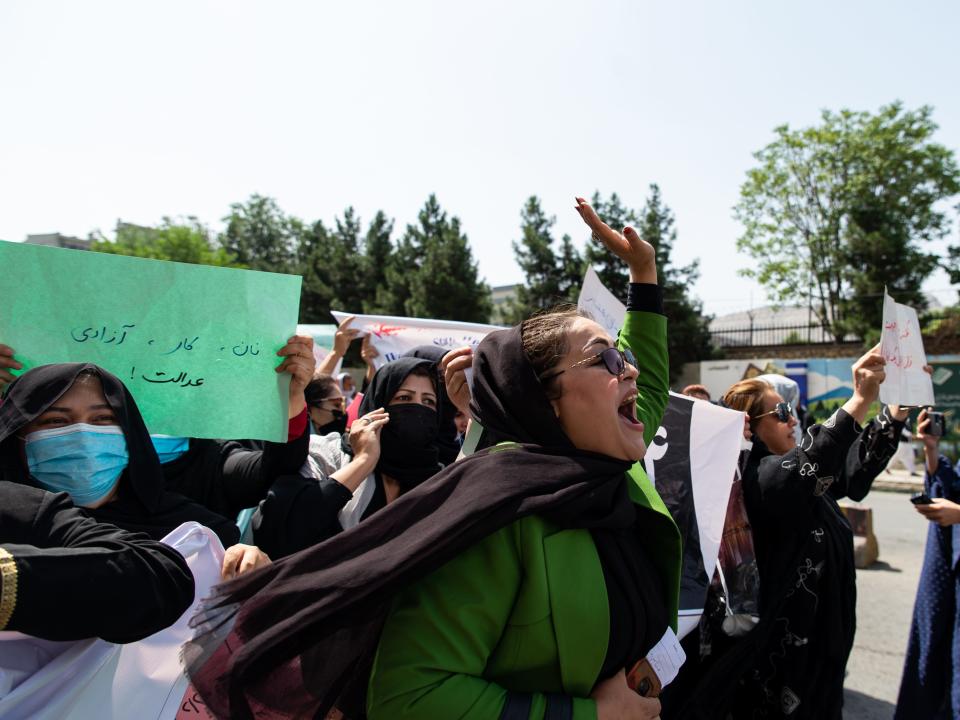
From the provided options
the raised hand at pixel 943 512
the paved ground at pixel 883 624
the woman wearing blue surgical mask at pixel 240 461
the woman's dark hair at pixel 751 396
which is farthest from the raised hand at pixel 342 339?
the paved ground at pixel 883 624

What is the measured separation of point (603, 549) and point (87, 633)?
1030 millimetres

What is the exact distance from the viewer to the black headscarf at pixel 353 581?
1227 mm

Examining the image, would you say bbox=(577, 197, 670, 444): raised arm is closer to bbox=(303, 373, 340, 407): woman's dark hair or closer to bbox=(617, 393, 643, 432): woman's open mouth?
bbox=(617, 393, 643, 432): woman's open mouth

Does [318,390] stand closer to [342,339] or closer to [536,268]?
[342,339]

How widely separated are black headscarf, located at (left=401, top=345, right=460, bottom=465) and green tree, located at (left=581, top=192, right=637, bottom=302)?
2054 centimetres

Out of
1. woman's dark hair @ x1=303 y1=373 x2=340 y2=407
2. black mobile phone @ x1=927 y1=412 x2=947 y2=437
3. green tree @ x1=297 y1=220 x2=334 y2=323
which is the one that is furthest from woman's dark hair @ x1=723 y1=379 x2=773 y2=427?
green tree @ x1=297 y1=220 x2=334 y2=323

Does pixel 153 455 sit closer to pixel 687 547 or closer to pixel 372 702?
pixel 372 702

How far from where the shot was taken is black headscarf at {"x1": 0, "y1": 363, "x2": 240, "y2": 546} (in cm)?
170

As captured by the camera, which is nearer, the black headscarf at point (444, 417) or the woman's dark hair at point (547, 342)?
the woman's dark hair at point (547, 342)

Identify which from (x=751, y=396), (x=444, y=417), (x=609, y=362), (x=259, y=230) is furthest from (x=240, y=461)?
A: (x=259, y=230)

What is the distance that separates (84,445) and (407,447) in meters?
1.26

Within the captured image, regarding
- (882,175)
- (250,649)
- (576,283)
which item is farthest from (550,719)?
(882,175)

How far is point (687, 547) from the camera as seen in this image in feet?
8.74

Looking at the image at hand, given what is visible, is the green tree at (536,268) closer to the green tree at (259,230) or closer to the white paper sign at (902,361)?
the white paper sign at (902,361)
